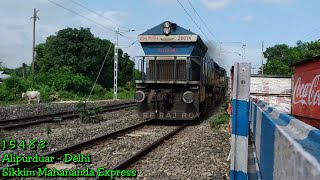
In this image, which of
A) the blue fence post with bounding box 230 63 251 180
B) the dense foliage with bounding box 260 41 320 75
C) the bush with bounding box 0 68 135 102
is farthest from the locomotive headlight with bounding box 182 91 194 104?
the dense foliage with bounding box 260 41 320 75

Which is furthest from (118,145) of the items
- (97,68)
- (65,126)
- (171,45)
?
(97,68)

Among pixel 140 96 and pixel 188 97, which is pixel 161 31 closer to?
pixel 140 96

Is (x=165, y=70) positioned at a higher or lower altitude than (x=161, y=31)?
lower

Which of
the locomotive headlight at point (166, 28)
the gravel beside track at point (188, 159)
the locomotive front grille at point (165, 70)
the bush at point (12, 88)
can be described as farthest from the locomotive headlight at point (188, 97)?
the bush at point (12, 88)

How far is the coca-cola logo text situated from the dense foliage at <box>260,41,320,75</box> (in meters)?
29.0

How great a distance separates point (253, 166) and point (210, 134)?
515cm

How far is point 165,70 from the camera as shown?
1434cm

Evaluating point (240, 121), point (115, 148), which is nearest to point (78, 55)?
point (115, 148)

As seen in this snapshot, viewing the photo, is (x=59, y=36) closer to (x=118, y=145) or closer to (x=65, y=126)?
(x=65, y=126)

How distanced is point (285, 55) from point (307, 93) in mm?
80099

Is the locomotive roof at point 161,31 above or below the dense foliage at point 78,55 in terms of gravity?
below

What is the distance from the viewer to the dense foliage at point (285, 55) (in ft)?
150

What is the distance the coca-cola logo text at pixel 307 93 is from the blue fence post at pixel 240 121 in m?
4.05

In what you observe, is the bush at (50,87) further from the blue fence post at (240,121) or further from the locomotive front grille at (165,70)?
the blue fence post at (240,121)
